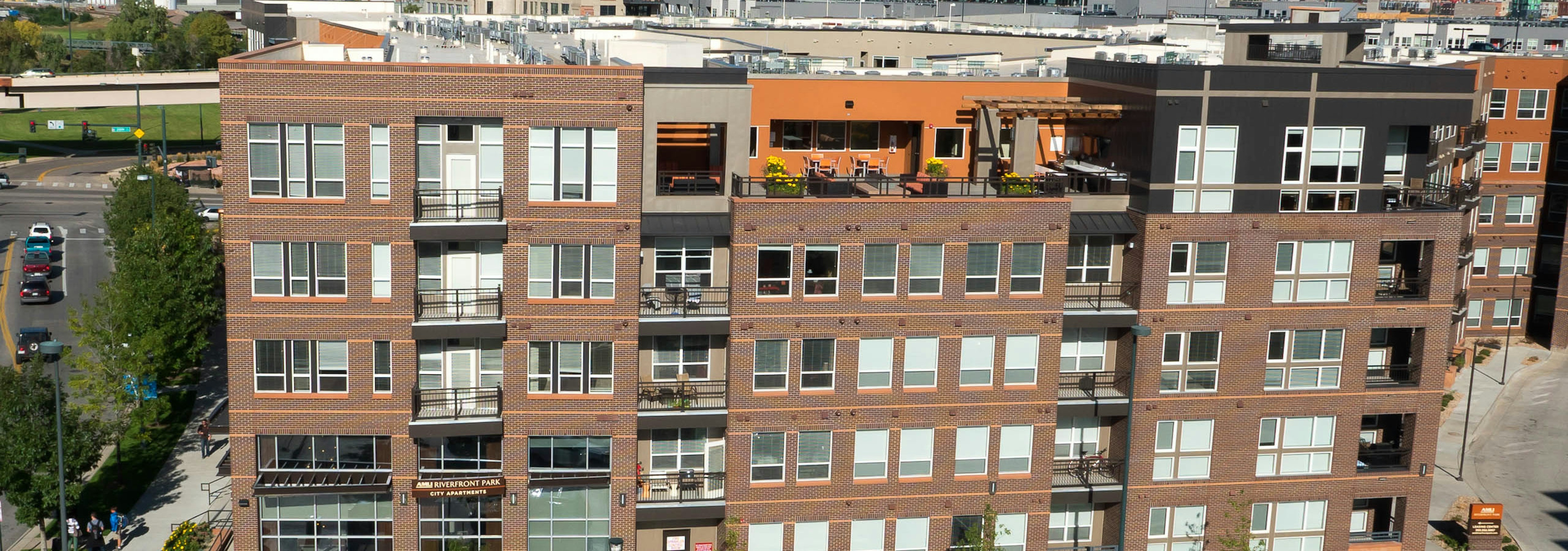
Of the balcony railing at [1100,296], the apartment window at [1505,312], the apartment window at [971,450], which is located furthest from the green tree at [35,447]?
the apartment window at [1505,312]

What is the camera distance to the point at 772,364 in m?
41.0

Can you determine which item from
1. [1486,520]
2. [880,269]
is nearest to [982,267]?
[880,269]

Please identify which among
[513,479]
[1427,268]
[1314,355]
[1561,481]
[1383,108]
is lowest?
[1561,481]

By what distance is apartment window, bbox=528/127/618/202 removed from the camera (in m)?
38.6

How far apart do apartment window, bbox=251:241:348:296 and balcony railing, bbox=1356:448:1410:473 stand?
30.5 meters

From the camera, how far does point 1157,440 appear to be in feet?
143

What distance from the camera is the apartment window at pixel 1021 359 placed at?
42062 mm

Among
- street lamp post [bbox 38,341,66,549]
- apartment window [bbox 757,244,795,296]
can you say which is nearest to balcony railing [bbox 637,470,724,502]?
apartment window [bbox 757,244,795,296]

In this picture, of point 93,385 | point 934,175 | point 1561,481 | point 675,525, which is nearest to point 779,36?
point 934,175

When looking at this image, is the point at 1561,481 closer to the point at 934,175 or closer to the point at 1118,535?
the point at 1118,535

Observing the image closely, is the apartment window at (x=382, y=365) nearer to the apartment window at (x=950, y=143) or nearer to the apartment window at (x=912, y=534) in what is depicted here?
the apartment window at (x=912, y=534)

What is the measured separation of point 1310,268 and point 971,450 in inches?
445

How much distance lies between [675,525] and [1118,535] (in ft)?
43.0

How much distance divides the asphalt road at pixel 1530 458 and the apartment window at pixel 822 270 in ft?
105
